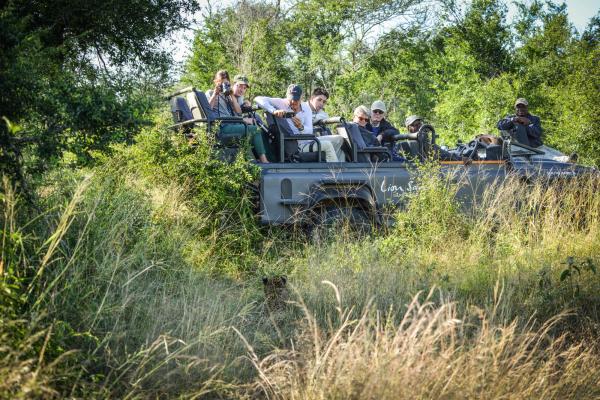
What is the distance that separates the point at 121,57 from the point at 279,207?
10.7 meters

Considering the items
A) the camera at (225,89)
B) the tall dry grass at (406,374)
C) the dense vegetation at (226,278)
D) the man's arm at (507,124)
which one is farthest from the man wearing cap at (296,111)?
the tall dry grass at (406,374)

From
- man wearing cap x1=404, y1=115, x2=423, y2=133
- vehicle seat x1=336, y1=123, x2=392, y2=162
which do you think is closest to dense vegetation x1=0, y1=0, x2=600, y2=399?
vehicle seat x1=336, y1=123, x2=392, y2=162

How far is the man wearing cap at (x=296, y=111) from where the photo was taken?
25.8ft

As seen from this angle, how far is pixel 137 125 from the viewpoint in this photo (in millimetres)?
4871

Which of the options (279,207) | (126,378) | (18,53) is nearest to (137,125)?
(18,53)

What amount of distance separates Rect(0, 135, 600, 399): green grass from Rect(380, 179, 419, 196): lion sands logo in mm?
219

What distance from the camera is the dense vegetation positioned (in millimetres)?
3504

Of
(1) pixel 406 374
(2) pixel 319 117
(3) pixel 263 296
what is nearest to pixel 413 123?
(2) pixel 319 117

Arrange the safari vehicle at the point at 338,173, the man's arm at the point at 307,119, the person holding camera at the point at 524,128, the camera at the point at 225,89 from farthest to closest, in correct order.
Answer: the person holding camera at the point at 524,128
the man's arm at the point at 307,119
the camera at the point at 225,89
the safari vehicle at the point at 338,173

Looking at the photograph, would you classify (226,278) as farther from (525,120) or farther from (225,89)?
(525,120)

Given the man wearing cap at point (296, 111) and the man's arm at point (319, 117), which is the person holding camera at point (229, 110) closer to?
the man wearing cap at point (296, 111)

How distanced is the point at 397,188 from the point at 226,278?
240 centimetres

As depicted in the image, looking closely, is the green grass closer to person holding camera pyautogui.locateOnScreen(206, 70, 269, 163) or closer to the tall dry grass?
the tall dry grass

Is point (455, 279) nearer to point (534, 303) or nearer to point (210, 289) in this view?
point (534, 303)
